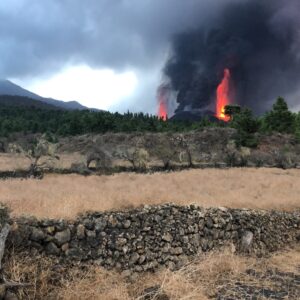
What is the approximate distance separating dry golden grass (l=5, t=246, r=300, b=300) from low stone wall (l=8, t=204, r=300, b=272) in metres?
0.40

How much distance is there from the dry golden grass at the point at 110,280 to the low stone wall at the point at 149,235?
40cm

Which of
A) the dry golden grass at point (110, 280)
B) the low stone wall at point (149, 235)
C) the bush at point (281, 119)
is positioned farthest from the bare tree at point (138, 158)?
the bush at point (281, 119)

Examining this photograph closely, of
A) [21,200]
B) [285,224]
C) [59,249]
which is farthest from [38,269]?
[285,224]

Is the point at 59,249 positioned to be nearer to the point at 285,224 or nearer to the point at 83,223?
the point at 83,223

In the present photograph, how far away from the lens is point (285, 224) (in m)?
17.8

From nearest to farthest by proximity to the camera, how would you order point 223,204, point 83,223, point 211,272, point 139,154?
point 83,223 < point 211,272 < point 223,204 < point 139,154

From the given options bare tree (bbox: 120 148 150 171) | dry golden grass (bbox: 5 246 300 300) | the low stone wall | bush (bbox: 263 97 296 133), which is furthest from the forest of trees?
dry golden grass (bbox: 5 246 300 300)

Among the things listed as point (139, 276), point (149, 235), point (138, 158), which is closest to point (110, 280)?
point (139, 276)

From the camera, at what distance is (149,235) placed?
1231cm

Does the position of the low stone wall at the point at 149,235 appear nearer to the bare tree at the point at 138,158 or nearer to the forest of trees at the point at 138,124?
the bare tree at the point at 138,158

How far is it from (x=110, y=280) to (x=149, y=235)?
2540 mm

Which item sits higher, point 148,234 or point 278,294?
point 148,234

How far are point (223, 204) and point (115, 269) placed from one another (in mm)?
7493

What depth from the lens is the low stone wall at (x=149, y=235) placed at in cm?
984
